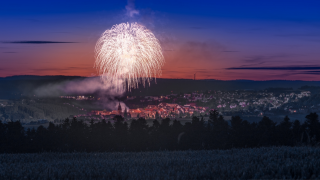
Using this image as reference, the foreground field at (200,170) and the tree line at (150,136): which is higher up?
the foreground field at (200,170)

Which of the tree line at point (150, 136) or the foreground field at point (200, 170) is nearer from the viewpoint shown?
the foreground field at point (200, 170)

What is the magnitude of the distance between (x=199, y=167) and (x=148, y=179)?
3268 mm

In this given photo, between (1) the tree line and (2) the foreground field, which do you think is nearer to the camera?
(2) the foreground field

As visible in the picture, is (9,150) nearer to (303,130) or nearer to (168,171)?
(168,171)

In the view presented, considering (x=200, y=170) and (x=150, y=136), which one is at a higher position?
(x=200, y=170)

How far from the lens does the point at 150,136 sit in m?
38.5

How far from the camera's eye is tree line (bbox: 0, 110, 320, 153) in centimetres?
3331

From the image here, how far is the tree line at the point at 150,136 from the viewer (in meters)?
33.3

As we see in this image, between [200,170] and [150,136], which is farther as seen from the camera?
[150,136]

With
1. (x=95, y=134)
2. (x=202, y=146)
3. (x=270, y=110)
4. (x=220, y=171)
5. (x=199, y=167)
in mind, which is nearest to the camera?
(x=220, y=171)

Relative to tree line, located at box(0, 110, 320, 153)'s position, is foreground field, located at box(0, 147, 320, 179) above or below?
above

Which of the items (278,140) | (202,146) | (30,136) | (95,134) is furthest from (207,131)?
(30,136)

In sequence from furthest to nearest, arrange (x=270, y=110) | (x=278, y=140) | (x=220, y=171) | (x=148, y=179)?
(x=270, y=110), (x=278, y=140), (x=220, y=171), (x=148, y=179)

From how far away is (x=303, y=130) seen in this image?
111ft
